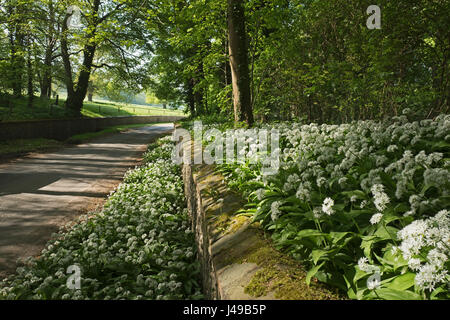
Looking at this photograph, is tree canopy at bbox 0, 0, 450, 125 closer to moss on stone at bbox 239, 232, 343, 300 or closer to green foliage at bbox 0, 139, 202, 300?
green foliage at bbox 0, 139, 202, 300

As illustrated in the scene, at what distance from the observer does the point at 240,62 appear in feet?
26.0

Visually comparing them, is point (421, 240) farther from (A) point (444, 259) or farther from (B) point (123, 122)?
(B) point (123, 122)

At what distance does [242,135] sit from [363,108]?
13.6 feet

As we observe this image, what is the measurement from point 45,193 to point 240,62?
6101mm

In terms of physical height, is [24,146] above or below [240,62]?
below

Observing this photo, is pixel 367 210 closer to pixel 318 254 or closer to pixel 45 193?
pixel 318 254

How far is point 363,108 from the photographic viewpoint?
834 cm

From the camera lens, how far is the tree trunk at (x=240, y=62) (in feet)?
26.0

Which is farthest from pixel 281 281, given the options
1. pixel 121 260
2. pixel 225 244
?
pixel 121 260

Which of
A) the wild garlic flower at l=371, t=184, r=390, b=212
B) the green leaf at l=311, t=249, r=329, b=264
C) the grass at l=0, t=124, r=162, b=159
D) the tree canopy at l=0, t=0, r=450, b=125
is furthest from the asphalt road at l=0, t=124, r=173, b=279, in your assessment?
the wild garlic flower at l=371, t=184, r=390, b=212

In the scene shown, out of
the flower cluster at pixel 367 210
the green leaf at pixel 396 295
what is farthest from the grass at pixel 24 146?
the green leaf at pixel 396 295

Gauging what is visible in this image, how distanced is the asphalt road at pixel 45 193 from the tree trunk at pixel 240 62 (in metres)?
4.33

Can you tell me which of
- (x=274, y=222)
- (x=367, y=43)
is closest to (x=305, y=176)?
(x=274, y=222)

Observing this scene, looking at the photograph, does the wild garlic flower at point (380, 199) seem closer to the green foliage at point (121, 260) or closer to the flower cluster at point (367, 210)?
the flower cluster at point (367, 210)
